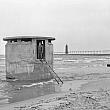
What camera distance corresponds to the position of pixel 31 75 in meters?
16.8

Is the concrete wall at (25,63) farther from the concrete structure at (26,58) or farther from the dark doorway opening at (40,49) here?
the dark doorway opening at (40,49)

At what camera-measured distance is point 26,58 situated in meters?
16.8

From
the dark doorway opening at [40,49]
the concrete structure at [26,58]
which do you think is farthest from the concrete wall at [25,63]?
the dark doorway opening at [40,49]

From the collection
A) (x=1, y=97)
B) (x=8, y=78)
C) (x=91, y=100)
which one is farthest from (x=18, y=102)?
(x=8, y=78)

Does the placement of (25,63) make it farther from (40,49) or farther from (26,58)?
(40,49)

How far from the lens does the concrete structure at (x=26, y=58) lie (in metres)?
16.7

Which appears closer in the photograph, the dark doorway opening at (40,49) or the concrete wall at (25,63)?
the concrete wall at (25,63)

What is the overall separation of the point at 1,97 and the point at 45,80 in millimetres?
5881

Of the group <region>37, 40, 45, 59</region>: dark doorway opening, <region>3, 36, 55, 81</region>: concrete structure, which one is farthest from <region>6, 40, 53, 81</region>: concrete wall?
<region>37, 40, 45, 59</region>: dark doorway opening

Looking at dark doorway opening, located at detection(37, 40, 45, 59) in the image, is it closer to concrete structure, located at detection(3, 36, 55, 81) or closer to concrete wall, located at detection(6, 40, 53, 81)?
concrete structure, located at detection(3, 36, 55, 81)

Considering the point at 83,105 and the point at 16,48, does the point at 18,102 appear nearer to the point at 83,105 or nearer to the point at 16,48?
the point at 83,105

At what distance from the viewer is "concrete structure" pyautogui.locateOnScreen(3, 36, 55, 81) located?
54.9ft

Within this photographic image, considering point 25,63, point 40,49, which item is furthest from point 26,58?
point 40,49

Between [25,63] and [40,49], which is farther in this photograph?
[40,49]
